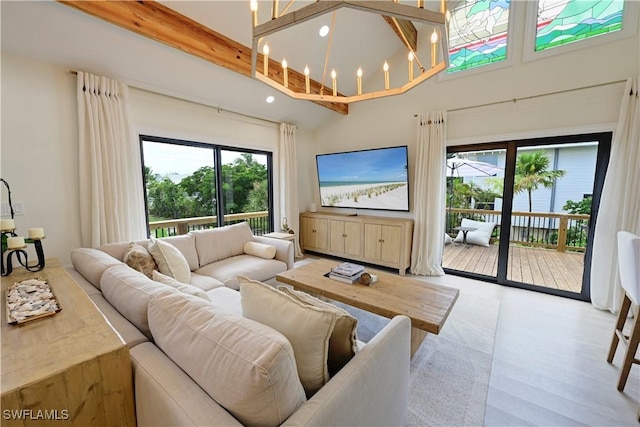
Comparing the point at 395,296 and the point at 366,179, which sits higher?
the point at 366,179

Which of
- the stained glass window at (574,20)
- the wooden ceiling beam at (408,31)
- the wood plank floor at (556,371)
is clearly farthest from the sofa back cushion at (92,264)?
the stained glass window at (574,20)

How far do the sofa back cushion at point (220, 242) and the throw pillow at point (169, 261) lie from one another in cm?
52

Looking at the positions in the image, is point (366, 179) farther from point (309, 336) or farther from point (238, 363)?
point (238, 363)

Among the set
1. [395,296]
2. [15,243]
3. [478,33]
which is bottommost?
[395,296]

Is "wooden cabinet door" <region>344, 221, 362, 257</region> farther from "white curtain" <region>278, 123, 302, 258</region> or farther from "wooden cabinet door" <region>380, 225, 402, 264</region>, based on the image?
"white curtain" <region>278, 123, 302, 258</region>

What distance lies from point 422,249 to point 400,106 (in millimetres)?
2209

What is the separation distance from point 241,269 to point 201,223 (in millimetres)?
1324

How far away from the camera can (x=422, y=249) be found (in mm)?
3787

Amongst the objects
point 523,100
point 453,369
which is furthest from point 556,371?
point 523,100

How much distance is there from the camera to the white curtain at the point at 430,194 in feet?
11.8

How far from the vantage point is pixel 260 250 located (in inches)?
122

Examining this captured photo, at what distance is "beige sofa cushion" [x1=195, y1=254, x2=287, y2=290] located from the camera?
2.53 meters

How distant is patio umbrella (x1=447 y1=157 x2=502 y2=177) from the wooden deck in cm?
104

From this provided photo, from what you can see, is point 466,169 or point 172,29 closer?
point 172,29
